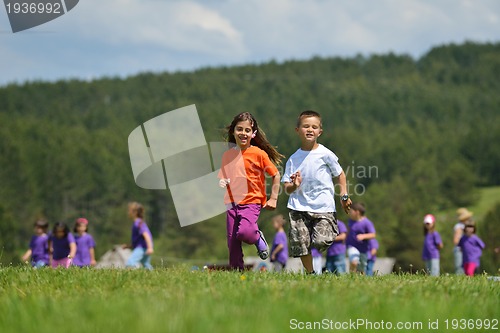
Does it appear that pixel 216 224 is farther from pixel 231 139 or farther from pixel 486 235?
pixel 231 139

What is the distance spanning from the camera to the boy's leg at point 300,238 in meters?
9.37

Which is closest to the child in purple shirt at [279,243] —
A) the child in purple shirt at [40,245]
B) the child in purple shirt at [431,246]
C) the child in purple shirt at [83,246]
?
the child in purple shirt at [431,246]

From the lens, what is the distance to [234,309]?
5031 millimetres

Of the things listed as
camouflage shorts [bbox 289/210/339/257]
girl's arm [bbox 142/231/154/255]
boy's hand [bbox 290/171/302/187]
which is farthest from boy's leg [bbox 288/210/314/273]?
girl's arm [bbox 142/231/154/255]

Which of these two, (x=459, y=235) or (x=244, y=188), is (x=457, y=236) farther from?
(x=244, y=188)

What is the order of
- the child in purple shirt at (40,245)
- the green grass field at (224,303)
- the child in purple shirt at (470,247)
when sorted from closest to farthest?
the green grass field at (224,303) < the child in purple shirt at (40,245) < the child in purple shirt at (470,247)

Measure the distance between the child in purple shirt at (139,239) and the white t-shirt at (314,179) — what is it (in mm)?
7351

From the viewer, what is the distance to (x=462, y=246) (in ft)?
56.3

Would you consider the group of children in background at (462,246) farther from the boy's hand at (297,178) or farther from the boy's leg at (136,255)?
the boy's hand at (297,178)

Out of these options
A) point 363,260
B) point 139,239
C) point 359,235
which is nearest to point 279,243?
point 363,260

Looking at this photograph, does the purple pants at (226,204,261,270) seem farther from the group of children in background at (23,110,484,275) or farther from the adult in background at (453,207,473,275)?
the adult in background at (453,207,473,275)

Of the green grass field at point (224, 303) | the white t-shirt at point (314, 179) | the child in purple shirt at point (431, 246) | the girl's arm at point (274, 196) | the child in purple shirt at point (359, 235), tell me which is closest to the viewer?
the green grass field at point (224, 303)

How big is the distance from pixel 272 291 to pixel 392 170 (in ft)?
515

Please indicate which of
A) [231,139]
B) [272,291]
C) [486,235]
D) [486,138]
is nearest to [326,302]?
[272,291]
